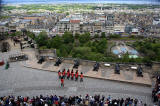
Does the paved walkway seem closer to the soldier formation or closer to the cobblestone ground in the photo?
the cobblestone ground

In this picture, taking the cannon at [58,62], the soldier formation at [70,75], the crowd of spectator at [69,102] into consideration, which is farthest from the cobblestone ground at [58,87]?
the cannon at [58,62]

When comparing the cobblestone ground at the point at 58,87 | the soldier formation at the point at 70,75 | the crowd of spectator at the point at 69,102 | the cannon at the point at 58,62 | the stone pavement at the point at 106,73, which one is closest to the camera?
the crowd of spectator at the point at 69,102

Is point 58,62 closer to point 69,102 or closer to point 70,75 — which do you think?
point 70,75

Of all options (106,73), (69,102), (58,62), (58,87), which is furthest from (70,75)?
(69,102)

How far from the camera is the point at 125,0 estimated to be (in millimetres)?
161625

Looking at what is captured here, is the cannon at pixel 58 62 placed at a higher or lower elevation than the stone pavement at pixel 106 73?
higher

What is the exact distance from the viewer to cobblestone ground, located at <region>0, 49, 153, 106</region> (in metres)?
13.9

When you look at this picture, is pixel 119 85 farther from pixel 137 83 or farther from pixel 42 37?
pixel 42 37

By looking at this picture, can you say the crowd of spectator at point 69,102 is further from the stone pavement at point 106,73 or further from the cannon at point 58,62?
the cannon at point 58,62

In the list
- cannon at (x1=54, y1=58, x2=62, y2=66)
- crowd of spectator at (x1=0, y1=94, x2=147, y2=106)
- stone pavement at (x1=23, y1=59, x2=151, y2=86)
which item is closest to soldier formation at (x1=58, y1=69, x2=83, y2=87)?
stone pavement at (x1=23, y1=59, x2=151, y2=86)

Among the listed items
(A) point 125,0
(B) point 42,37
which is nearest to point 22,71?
(B) point 42,37

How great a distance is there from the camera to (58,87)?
48.6 feet

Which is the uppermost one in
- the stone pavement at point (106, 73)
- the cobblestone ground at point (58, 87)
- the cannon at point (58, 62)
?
the cannon at point (58, 62)

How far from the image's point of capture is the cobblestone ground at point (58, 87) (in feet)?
45.6
